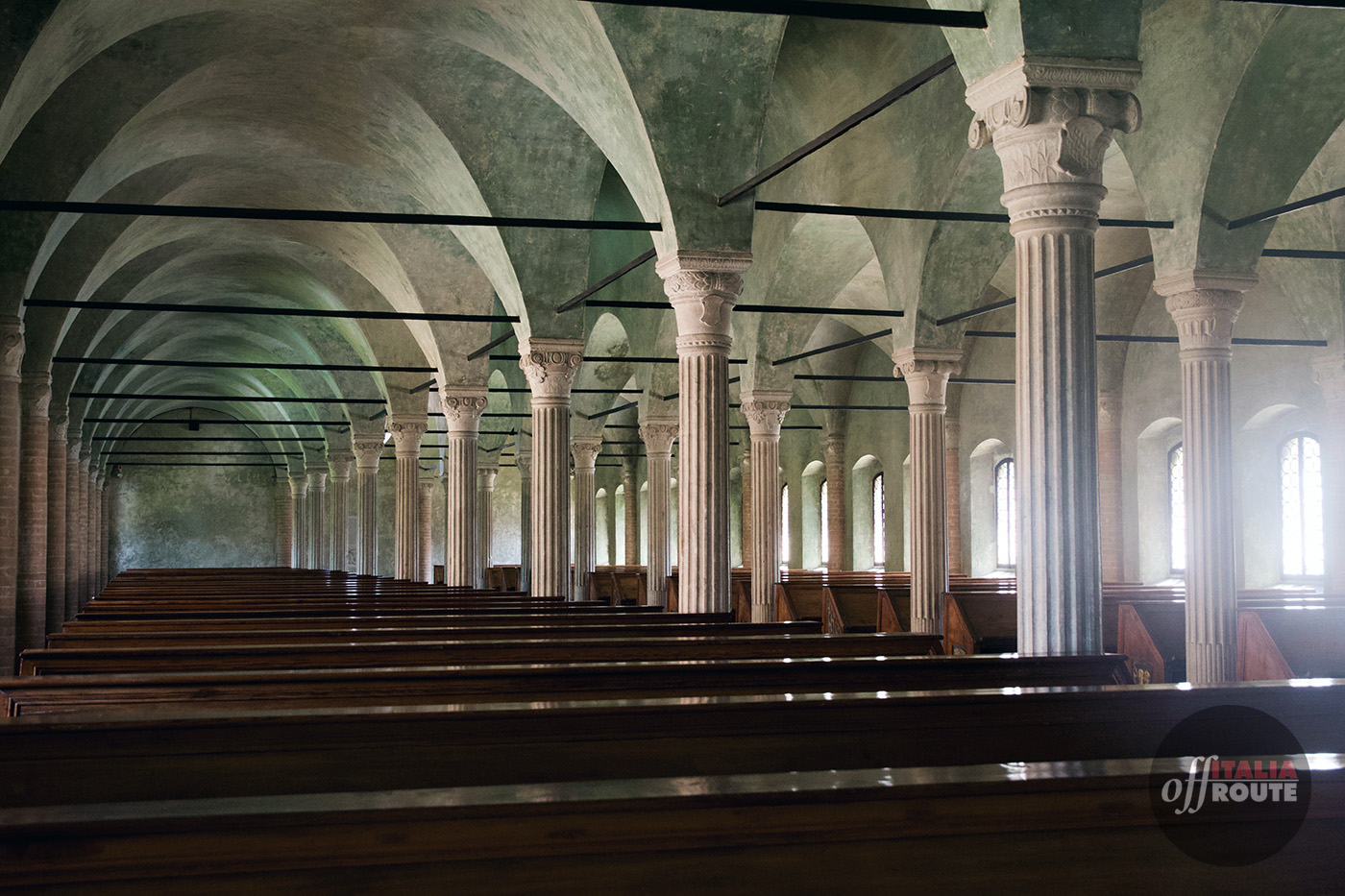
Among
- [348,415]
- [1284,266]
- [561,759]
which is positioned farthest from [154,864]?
[348,415]

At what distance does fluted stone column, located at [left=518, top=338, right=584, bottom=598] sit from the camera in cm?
1446

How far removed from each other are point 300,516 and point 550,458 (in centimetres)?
2856

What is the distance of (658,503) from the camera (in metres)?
22.9

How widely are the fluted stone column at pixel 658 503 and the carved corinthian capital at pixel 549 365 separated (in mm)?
7369

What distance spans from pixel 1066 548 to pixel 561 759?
3.71 m

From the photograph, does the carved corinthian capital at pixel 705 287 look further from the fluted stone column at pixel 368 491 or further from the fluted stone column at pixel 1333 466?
the fluted stone column at pixel 368 491

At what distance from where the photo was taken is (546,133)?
44.8ft

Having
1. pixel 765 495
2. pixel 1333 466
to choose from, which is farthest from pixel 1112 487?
pixel 765 495

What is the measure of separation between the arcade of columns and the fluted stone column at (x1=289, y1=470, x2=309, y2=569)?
47.4 feet

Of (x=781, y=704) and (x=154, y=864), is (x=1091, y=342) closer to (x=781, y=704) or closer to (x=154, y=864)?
(x=781, y=704)

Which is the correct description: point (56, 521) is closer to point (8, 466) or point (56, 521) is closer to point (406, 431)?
point (406, 431)

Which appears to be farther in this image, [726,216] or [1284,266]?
[1284,266]

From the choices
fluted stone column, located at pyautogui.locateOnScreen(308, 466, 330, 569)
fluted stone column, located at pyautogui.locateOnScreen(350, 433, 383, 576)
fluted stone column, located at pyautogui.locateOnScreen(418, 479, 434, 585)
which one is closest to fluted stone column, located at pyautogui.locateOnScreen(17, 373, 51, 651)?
fluted stone column, located at pyautogui.locateOnScreen(350, 433, 383, 576)

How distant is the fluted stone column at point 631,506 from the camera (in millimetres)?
39531
